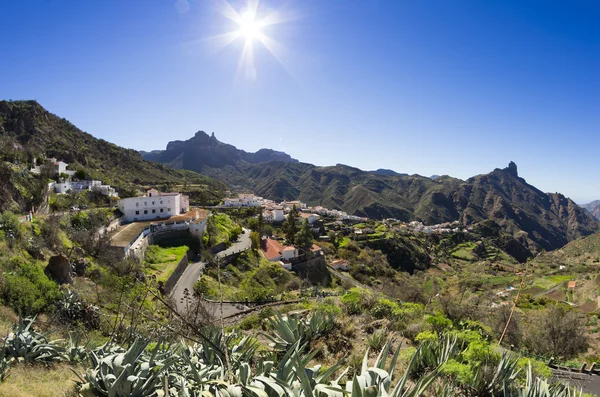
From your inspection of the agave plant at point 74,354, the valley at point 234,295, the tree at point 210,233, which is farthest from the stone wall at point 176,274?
→ the agave plant at point 74,354

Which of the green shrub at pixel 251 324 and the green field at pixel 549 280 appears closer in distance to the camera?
the green shrub at pixel 251 324

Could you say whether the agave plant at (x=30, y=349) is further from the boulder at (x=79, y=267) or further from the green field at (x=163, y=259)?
the green field at (x=163, y=259)

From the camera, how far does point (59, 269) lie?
48.4ft

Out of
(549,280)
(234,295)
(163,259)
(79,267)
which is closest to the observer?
(79,267)

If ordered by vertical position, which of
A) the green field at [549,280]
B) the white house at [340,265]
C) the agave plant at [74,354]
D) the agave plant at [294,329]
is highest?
the agave plant at [294,329]

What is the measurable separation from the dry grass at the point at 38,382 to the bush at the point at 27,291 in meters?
6.67

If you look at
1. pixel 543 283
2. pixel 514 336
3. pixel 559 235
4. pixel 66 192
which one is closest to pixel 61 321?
pixel 514 336

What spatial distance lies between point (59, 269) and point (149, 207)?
22.0 meters

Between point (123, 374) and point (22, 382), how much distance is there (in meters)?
2.82

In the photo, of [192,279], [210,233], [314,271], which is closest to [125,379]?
[192,279]

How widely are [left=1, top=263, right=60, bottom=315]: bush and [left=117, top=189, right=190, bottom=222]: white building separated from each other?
2251 centimetres

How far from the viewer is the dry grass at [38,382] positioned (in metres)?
3.95

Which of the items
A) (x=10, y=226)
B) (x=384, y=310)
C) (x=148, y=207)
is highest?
(x=148, y=207)

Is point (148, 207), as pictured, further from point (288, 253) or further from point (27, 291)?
point (27, 291)
